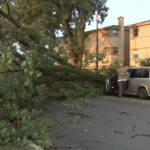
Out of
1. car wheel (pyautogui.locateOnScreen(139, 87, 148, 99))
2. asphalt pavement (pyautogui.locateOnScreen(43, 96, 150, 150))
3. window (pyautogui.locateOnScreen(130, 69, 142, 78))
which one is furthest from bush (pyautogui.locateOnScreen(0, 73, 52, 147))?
window (pyautogui.locateOnScreen(130, 69, 142, 78))

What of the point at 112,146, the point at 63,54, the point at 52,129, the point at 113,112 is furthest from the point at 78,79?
the point at 112,146

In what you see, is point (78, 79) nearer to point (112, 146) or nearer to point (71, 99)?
point (71, 99)

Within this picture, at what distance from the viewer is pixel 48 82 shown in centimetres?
1193

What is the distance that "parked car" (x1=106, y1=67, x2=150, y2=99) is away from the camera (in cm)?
1270

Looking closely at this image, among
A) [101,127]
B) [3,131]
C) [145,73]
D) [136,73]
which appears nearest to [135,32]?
[136,73]

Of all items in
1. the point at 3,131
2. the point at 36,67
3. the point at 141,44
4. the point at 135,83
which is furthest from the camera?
the point at 141,44

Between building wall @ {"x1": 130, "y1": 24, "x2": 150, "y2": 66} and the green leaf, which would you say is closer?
the green leaf

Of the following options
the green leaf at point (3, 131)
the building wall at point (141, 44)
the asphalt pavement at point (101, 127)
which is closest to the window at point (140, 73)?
the asphalt pavement at point (101, 127)

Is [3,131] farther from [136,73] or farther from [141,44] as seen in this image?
[141,44]

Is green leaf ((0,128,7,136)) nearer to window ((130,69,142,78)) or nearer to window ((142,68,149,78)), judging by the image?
window ((142,68,149,78))

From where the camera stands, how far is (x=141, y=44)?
103 ft

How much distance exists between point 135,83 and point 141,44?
63.6 ft

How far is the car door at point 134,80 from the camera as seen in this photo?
1312 centimetres

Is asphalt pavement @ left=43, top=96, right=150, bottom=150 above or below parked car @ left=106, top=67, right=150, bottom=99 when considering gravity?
below
